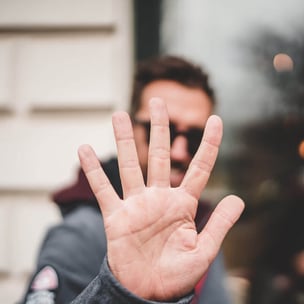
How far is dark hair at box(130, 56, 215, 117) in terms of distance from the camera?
2.26 m

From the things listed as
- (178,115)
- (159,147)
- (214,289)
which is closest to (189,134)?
(178,115)

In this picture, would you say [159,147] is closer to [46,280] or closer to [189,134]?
[46,280]

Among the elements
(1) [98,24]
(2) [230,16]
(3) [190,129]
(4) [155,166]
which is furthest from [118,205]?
(2) [230,16]

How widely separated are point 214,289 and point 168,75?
0.95 m

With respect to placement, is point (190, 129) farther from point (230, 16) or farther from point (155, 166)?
point (230, 16)

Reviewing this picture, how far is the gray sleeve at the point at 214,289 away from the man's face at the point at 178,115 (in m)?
0.40

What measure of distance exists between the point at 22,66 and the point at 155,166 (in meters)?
1.80

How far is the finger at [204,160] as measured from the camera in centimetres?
132

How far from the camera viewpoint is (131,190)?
1.27m

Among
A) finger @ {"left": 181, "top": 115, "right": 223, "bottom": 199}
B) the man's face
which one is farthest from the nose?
finger @ {"left": 181, "top": 115, "right": 223, "bottom": 199}

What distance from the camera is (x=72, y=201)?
76.6 inches

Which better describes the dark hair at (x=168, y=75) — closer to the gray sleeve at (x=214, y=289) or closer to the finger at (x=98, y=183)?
the gray sleeve at (x=214, y=289)

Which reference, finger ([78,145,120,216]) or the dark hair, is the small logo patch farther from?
the dark hair

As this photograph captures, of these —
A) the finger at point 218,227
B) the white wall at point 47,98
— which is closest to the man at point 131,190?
the finger at point 218,227
